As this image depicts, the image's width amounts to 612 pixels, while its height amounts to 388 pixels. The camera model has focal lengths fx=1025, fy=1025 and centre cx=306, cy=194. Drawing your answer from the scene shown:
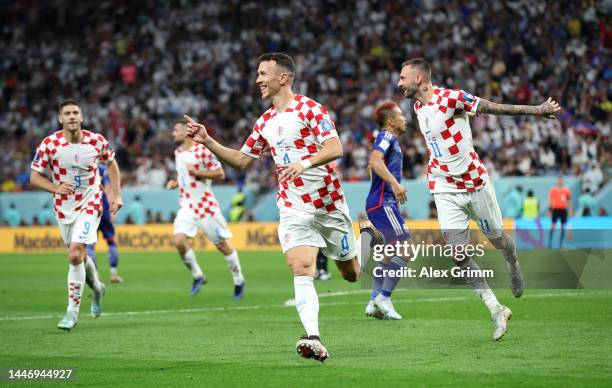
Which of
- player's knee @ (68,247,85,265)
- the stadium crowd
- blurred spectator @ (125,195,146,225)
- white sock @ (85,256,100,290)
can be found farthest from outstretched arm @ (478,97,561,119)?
blurred spectator @ (125,195,146,225)

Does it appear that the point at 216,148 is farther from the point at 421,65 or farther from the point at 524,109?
the point at 524,109

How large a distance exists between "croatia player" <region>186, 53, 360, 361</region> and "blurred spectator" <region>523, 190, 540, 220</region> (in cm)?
2033

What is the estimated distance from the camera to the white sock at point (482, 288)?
34.9ft

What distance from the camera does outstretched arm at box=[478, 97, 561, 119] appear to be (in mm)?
10109

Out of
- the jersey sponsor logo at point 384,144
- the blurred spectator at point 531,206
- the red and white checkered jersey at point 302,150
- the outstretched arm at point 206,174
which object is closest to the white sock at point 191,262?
the outstretched arm at point 206,174

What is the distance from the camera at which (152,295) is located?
18203 millimetres

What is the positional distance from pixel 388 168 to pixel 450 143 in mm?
2416

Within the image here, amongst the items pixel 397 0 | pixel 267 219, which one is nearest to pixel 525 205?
pixel 267 219

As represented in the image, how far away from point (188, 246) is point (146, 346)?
7354mm

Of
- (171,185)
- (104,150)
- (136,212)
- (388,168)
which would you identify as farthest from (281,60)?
(136,212)

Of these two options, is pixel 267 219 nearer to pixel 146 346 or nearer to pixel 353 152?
pixel 353 152

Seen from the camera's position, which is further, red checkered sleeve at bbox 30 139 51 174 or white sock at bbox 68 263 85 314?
red checkered sleeve at bbox 30 139 51 174

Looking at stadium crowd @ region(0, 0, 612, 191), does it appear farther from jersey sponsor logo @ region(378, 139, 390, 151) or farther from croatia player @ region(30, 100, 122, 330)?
croatia player @ region(30, 100, 122, 330)

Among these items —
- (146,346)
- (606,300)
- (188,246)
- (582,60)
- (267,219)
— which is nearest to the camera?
(146,346)
